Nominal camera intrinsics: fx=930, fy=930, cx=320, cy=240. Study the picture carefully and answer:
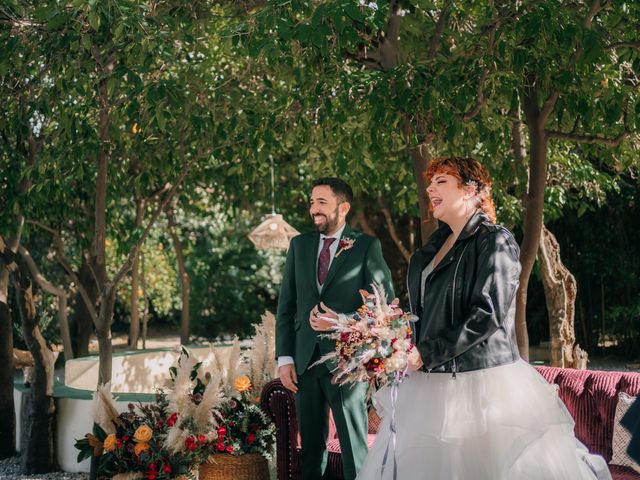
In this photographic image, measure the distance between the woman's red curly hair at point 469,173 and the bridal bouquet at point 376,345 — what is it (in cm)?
56

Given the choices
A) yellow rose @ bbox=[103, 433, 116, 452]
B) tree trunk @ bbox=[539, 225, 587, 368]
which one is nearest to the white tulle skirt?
yellow rose @ bbox=[103, 433, 116, 452]

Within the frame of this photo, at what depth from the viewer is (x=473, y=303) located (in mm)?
3566

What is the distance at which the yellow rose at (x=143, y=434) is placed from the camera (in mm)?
5527

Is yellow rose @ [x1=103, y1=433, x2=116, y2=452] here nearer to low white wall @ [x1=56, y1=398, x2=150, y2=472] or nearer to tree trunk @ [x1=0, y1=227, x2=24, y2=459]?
low white wall @ [x1=56, y1=398, x2=150, y2=472]

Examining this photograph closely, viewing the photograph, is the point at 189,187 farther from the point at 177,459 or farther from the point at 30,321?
the point at 177,459

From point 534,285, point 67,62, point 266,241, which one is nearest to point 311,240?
point 67,62

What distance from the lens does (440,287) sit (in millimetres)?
3695

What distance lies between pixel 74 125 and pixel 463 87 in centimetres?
291

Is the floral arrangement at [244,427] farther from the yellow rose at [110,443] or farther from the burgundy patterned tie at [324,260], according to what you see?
the burgundy patterned tie at [324,260]

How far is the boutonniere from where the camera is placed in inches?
183

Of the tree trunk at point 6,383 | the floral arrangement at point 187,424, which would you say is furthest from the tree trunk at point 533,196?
the tree trunk at point 6,383

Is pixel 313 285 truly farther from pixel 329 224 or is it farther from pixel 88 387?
→ pixel 88 387

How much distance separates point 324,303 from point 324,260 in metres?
0.24

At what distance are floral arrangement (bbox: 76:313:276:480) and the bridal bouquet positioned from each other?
6.63 ft
